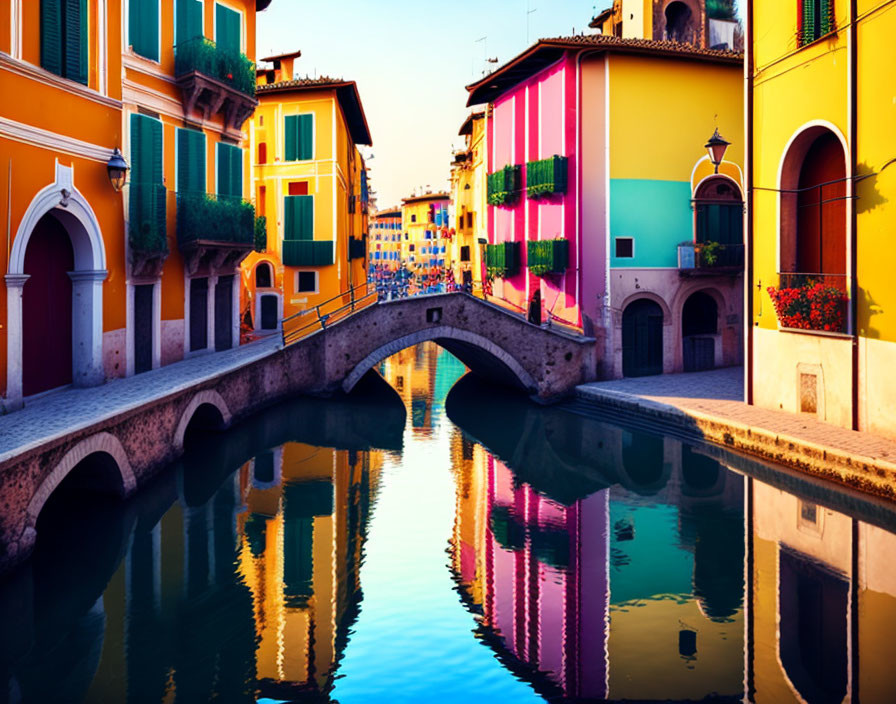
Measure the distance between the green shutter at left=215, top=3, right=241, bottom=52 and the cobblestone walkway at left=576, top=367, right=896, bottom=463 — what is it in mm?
13613

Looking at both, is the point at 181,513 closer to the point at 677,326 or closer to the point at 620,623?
the point at 620,623

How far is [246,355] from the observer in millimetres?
23656

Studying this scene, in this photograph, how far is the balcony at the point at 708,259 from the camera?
87.4 feet

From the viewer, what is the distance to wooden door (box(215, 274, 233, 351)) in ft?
83.2

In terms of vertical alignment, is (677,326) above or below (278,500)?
above

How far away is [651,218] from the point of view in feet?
88.8

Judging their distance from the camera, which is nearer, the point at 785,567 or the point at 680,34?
the point at 785,567

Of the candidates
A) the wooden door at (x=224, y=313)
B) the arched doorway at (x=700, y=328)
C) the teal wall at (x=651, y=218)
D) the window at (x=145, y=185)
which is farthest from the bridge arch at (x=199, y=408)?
the arched doorway at (x=700, y=328)

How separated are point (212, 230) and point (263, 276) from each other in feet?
37.1

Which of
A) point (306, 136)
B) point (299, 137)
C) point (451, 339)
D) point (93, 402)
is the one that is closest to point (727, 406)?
point (451, 339)

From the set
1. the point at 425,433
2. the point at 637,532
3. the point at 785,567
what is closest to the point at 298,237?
the point at 425,433

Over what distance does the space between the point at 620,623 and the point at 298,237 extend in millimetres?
25040

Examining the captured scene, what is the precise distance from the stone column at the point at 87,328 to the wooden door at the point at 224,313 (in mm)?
7357

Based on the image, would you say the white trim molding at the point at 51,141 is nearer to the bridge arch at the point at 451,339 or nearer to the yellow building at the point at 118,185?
the yellow building at the point at 118,185
